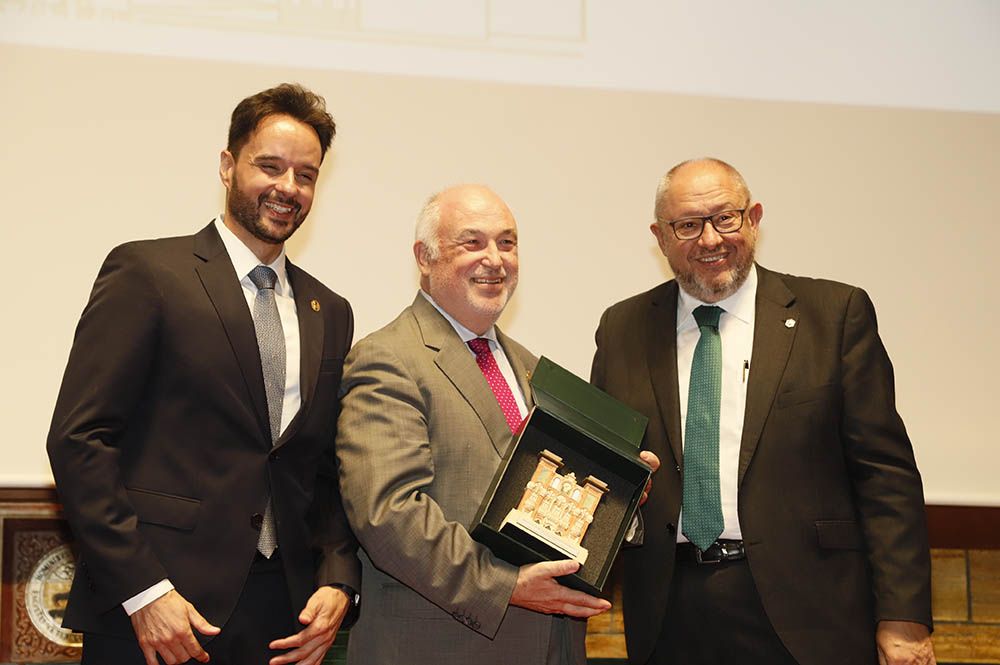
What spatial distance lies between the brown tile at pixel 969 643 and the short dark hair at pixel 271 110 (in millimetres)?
2994

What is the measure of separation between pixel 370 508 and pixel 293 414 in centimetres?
32

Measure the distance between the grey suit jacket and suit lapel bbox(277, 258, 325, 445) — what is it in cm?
9

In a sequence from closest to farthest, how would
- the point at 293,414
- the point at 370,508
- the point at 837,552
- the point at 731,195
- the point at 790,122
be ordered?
the point at 370,508, the point at 293,414, the point at 837,552, the point at 731,195, the point at 790,122

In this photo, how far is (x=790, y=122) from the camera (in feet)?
12.5

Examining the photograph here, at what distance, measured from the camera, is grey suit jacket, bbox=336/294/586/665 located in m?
2.10

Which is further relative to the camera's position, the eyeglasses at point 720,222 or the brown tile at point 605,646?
the brown tile at point 605,646

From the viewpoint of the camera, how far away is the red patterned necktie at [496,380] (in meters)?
2.40

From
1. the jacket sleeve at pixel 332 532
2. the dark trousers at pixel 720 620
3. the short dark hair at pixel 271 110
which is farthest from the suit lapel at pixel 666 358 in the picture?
the short dark hair at pixel 271 110

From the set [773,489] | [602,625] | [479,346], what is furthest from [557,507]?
[602,625]

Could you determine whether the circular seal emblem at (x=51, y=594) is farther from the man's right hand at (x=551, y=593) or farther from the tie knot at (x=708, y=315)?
the tie knot at (x=708, y=315)

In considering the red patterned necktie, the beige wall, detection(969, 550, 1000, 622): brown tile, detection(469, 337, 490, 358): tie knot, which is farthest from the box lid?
detection(969, 550, 1000, 622): brown tile

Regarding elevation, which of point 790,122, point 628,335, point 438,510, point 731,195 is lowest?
point 438,510

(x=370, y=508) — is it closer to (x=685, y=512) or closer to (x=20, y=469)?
(x=685, y=512)

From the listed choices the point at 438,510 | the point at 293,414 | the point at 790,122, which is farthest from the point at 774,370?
the point at 790,122
